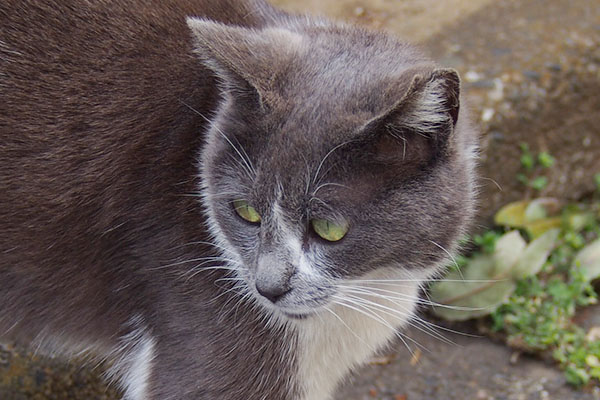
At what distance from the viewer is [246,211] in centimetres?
206

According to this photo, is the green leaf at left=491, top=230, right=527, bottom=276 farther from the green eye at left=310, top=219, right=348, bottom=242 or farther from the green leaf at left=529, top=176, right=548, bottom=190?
the green eye at left=310, top=219, right=348, bottom=242

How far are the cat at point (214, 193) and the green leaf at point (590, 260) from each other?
1.18 meters

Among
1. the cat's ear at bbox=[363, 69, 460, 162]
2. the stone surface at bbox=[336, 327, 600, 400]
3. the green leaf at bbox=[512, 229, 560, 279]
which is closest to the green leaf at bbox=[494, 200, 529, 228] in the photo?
the green leaf at bbox=[512, 229, 560, 279]

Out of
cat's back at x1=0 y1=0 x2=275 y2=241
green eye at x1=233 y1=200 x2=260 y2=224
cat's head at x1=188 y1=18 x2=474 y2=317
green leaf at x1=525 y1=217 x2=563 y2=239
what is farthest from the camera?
green leaf at x1=525 y1=217 x2=563 y2=239

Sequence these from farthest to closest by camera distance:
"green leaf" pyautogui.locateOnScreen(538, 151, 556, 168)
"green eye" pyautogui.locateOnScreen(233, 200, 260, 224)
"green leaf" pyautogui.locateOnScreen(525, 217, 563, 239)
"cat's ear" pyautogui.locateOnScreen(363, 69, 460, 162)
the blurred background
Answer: "green leaf" pyautogui.locateOnScreen(538, 151, 556, 168) < "green leaf" pyautogui.locateOnScreen(525, 217, 563, 239) < the blurred background < "green eye" pyautogui.locateOnScreen(233, 200, 260, 224) < "cat's ear" pyautogui.locateOnScreen(363, 69, 460, 162)

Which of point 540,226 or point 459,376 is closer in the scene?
point 459,376

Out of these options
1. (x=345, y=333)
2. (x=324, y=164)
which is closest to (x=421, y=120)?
(x=324, y=164)

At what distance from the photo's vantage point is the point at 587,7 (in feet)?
12.8

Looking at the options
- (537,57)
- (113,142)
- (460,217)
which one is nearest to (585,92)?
(537,57)

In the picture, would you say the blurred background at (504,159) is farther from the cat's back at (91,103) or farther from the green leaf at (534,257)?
the cat's back at (91,103)

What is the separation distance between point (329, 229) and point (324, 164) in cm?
16

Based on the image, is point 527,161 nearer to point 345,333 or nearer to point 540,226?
point 540,226

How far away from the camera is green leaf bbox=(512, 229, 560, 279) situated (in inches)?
126

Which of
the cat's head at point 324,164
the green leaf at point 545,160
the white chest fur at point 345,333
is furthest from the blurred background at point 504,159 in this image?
the cat's head at point 324,164
